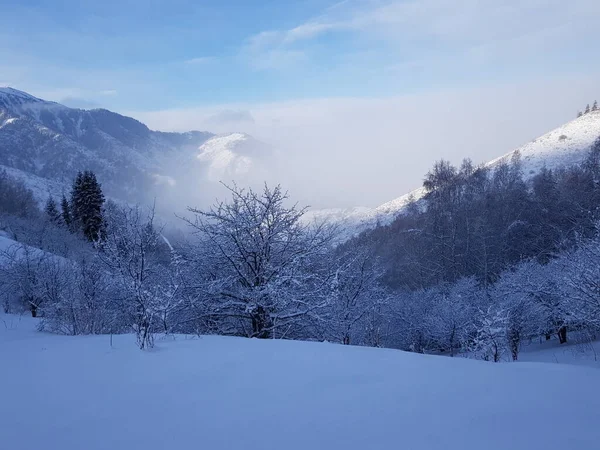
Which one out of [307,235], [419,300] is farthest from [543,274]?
[307,235]

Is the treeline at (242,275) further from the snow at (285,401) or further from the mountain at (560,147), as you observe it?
the mountain at (560,147)

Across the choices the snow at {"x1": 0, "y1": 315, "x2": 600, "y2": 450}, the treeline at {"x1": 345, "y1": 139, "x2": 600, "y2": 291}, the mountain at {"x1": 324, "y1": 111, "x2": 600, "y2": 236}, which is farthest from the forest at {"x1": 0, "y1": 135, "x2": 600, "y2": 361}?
the mountain at {"x1": 324, "y1": 111, "x2": 600, "y2": 236}

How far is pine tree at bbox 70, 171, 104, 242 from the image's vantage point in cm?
3362

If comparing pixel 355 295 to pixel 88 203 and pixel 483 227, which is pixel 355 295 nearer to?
pixel 483 227

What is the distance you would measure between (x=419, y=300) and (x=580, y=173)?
93.6 ft

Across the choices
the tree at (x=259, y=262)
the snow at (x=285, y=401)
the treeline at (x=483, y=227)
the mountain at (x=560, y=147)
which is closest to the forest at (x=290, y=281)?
the tree at (x=259, y=262)

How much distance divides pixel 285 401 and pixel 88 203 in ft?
122

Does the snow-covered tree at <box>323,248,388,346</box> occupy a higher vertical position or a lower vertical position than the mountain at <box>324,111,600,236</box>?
lower

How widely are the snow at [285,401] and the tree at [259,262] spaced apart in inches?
191

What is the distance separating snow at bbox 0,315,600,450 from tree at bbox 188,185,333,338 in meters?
4.86

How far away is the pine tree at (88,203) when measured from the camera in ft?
110

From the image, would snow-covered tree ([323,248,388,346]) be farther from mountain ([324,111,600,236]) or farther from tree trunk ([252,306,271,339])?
mountain ([324,111,600,236])

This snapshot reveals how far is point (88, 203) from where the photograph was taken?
34.3 m

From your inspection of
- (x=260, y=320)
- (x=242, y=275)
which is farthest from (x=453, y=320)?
(x=242, y=275)
